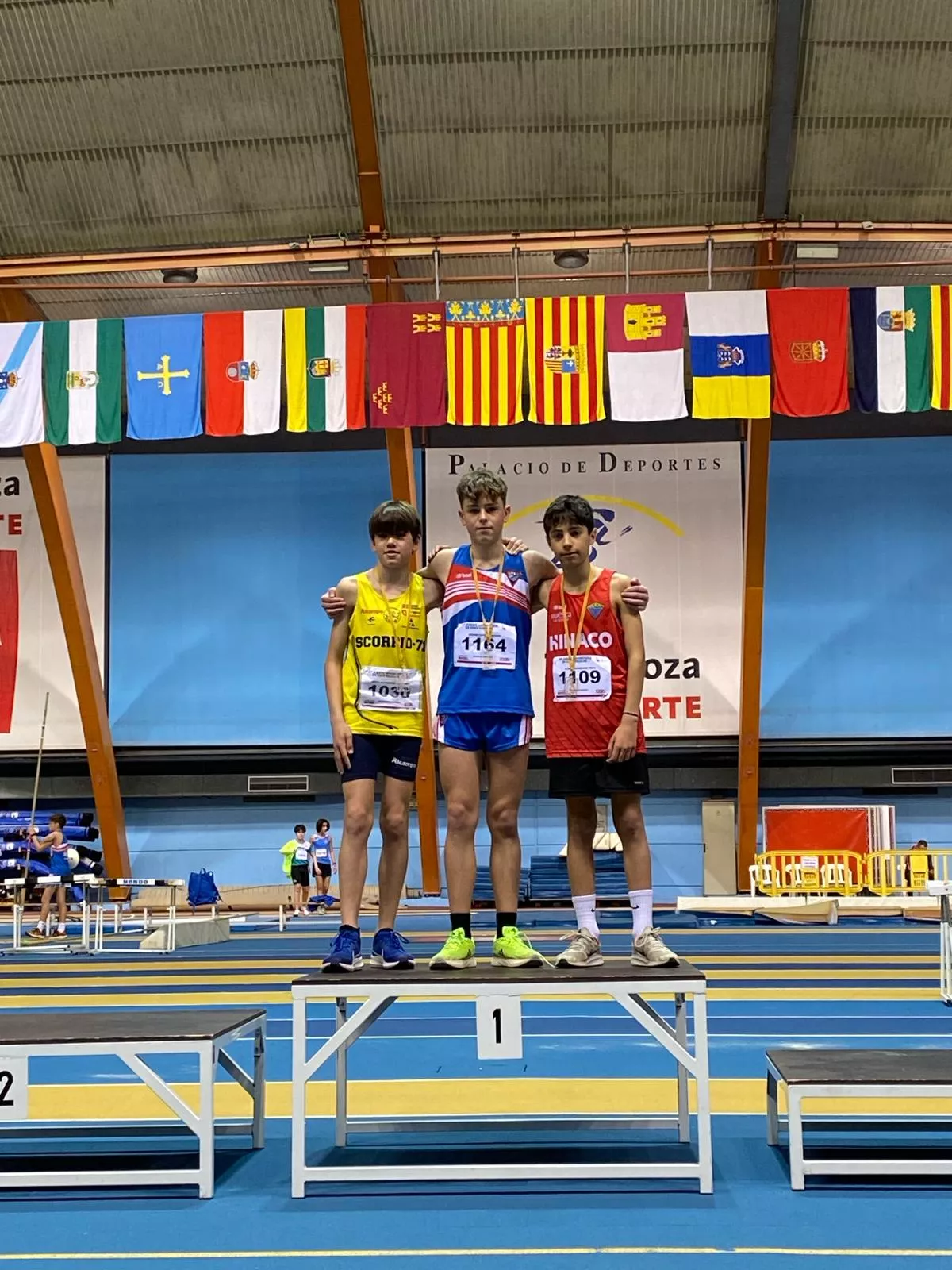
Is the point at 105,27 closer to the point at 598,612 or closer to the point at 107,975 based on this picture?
the point at 107,975

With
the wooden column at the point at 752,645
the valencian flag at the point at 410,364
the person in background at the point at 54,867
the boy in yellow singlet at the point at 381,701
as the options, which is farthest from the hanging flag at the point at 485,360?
the boy in yellow singlet at the point at 381,701

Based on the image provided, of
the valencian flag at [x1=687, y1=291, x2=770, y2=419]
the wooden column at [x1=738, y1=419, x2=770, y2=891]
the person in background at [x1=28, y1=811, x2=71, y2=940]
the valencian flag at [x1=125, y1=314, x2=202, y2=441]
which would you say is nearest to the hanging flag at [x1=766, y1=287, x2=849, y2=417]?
the valencian flag at [x1=687, y1=291, x2=770, y2=419]

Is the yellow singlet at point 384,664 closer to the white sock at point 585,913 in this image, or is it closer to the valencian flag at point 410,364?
the white sock at point 585,913

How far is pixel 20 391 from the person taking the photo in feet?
53.8

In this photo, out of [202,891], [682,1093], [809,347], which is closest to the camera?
[682,1093]

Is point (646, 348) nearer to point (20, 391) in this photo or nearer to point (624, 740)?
point (20, 391)

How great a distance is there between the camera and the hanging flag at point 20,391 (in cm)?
1641

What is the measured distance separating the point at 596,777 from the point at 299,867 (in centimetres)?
1500

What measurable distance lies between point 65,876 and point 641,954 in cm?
1292

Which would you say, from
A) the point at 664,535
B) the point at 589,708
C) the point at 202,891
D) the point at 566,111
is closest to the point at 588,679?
the point at 589,708

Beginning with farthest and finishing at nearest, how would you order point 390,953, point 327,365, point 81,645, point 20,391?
1. point 81,645
2. point 20,391
3. point 327,365
4. point 390,953

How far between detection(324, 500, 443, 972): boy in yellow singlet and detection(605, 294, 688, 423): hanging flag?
10825 mm

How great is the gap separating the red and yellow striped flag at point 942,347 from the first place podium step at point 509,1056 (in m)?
12.7

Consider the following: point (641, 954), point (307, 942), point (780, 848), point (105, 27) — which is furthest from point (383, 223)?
point (641, 954)
